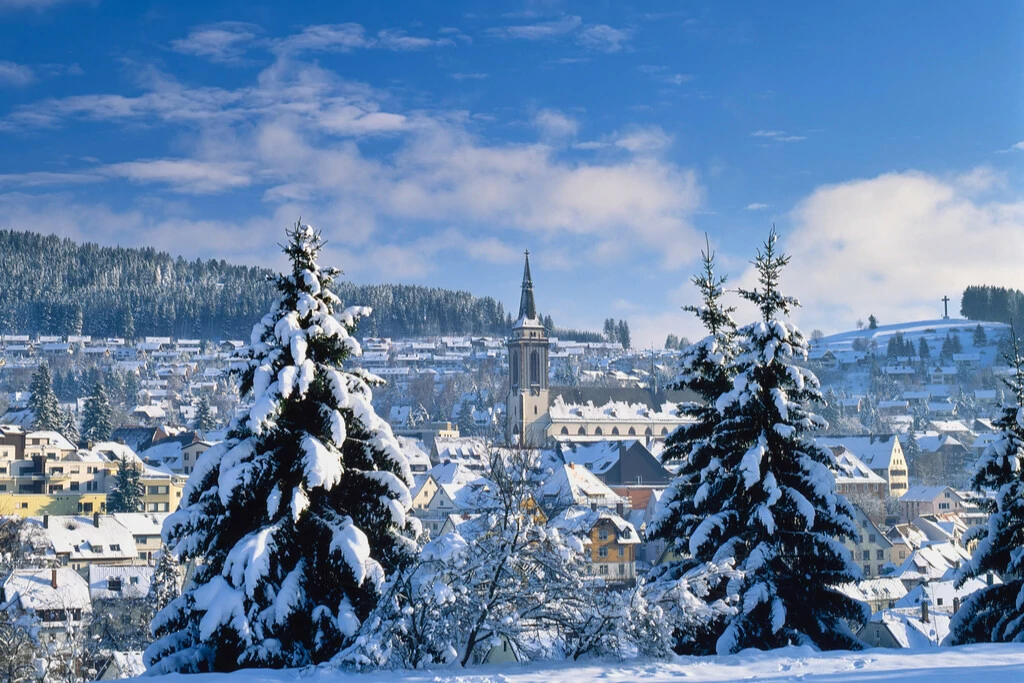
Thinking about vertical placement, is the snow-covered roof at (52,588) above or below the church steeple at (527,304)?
below

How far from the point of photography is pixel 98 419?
→ 129625 millimetres

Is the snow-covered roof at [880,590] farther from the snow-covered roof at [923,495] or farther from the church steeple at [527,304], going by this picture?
the church steeple at [527,304]

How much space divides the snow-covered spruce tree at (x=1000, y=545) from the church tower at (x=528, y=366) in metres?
133

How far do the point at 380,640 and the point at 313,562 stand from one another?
3.26 metres

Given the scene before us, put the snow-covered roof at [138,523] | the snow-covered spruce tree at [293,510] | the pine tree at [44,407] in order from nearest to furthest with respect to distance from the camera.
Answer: the snow-covered spruce tree at [293,510]
the snow-covered roof at [138,523]
the pine tree at [44,407]

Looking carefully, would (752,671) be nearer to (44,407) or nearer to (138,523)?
(138,523)

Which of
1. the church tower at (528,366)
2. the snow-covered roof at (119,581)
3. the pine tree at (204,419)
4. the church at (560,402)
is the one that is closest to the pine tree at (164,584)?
the snow-covered roof at (119,581)

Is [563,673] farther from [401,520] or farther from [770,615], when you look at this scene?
[770,615]

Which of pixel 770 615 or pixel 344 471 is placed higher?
pixel 344 471

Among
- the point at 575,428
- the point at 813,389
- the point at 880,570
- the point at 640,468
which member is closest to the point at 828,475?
the point at 813,389

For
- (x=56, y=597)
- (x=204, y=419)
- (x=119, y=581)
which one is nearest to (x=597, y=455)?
(x=204, y=419)

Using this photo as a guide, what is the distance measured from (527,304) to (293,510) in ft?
471

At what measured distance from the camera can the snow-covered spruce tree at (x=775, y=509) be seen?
19688mm

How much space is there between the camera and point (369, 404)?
17797 mm
